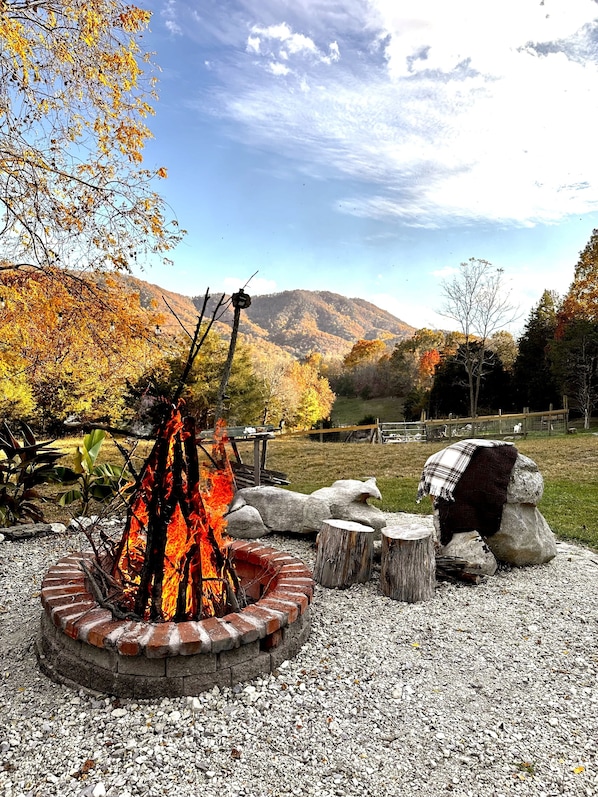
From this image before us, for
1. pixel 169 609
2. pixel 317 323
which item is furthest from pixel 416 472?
pixel 317 323

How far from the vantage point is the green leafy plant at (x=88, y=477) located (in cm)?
566

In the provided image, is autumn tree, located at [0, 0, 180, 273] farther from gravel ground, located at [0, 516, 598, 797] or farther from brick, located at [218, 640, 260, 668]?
brick, located at [218, 640, 260, 668]

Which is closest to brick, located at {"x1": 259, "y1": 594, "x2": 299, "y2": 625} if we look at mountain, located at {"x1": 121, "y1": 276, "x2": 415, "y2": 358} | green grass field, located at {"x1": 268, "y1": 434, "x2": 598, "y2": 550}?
green grass field, located at {"x1": 268, "y1": 434, "x2": 598, "y2": 550}

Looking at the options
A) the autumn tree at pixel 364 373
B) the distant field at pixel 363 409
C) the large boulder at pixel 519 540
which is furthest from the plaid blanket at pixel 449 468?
the autumn tree at pixel 364 373

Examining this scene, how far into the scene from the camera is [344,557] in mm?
3838

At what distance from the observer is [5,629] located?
3098mm

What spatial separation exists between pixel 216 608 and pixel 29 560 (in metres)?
2.38

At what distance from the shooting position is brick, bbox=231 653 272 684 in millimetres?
2447

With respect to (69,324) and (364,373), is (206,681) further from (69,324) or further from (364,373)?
(364,373)

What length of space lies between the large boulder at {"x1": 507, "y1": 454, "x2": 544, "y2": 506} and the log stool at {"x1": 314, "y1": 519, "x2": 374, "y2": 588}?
1368 millimetres

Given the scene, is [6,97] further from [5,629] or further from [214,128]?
[5,629]

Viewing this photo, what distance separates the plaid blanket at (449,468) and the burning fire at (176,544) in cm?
222

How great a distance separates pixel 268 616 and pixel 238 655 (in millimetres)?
229

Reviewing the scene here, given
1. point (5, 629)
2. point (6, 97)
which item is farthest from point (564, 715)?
point (6, 97)
